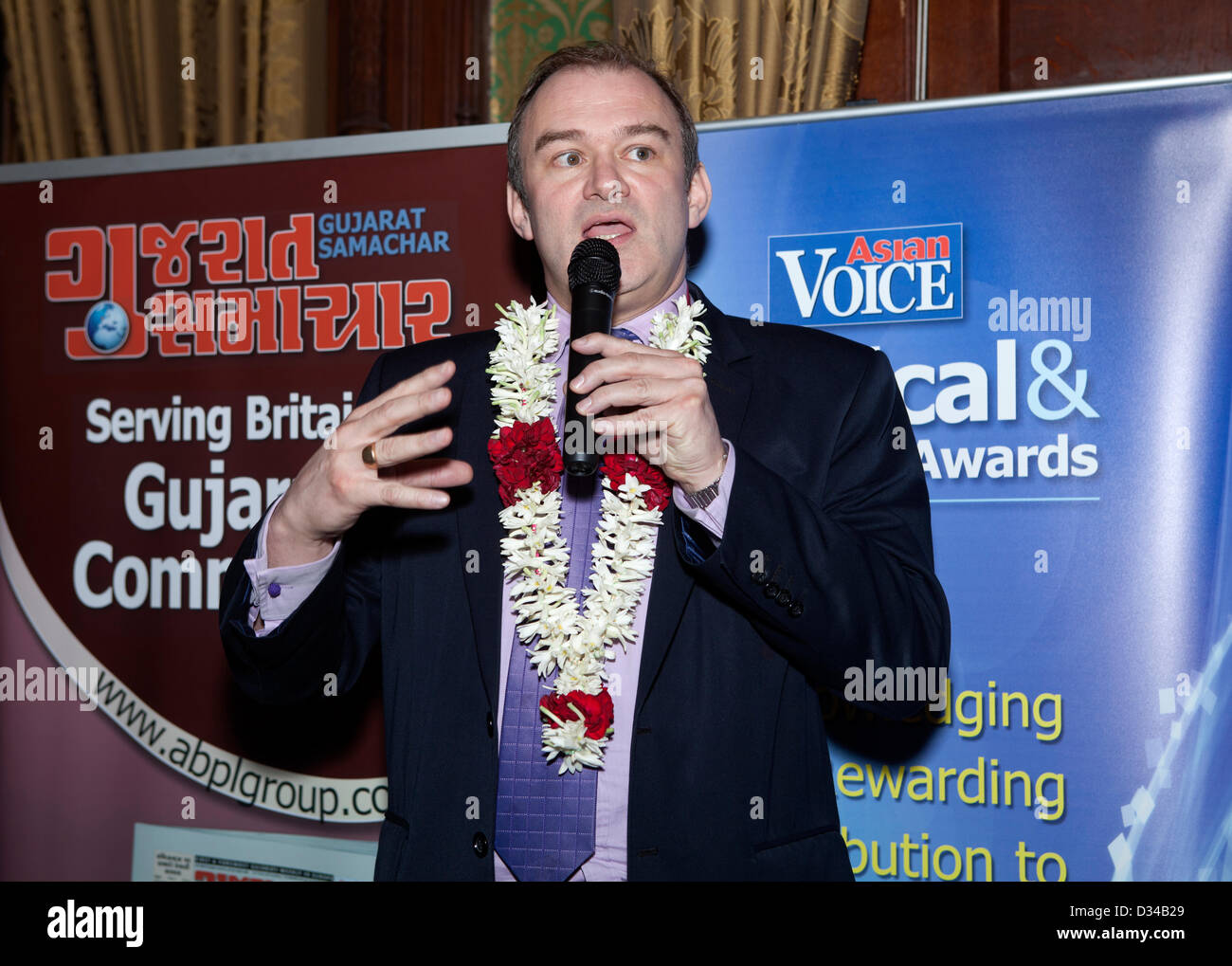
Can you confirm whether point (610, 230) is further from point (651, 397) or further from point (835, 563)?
point (835, 563)

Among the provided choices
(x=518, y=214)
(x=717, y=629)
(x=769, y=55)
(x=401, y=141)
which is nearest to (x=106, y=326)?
(x=401, y=141)

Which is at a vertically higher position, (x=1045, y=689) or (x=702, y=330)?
(x=702, y=330)

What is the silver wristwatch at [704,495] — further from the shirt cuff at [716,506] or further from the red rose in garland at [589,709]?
the red rose in garland at [589,709]

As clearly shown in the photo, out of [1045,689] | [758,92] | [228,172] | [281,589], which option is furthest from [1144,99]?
[228,172]

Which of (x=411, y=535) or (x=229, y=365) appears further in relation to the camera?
(x=229, y=365)

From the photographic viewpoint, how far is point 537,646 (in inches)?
66.1

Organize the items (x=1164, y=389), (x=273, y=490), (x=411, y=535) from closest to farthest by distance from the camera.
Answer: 1. (x=411, y=535)
2. (x=1164, y=389)
3. (x=273, y=490)

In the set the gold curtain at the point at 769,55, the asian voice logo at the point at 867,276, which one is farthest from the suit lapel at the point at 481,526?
the gold curtain at the point at 769,55

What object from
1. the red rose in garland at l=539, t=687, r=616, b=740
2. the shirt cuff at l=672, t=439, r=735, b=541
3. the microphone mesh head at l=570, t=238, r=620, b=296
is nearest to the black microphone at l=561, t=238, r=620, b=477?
the microphone mesh head at l=570, t=238, r=620, b=296

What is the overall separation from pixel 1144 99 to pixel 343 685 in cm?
191

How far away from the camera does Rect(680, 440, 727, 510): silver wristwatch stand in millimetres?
1412

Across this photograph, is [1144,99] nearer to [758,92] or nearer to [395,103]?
[758,92]

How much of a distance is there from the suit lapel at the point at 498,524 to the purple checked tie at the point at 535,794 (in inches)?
1.9

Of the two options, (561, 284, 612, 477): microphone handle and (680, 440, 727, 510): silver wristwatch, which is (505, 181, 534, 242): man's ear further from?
(680, 440, 727, 510): silver wristwatch
